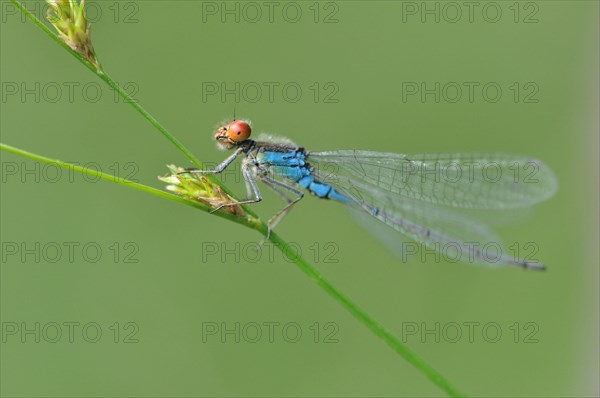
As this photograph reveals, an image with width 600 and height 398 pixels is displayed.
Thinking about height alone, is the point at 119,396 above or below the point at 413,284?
below

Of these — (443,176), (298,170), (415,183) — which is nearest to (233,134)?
(298,170)

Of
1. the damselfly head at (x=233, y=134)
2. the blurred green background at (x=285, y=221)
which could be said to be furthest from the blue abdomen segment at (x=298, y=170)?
the blurred green background at (x=285, y=221)

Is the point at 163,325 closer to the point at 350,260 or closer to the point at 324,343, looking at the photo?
the point at 324,343

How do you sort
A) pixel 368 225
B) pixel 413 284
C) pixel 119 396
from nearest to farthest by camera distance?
pixel 368 225
pixel 119 396
pixel 413 284

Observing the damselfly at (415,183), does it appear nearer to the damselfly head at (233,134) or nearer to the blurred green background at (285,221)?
the damselfly head at (233,134)

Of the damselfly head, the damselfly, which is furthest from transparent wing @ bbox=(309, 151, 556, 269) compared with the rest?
the damselfly head

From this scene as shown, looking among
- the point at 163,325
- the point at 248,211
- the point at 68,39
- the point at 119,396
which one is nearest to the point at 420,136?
the point at 163,325
